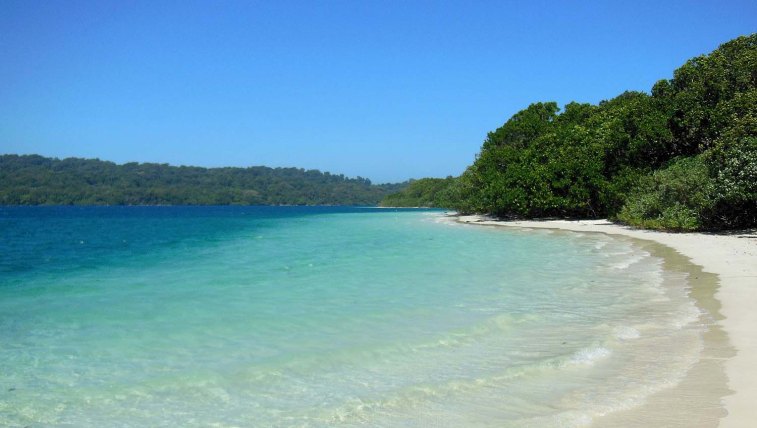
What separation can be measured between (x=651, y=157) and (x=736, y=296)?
29420 mm

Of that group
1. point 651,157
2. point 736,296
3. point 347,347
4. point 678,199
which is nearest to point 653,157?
point 651,157

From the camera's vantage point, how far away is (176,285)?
555 inches

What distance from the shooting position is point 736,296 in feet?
32.4

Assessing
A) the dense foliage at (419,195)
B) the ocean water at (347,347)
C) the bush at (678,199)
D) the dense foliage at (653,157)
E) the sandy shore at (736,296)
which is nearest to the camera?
the sandy shore at (736,296)

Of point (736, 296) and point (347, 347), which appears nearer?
point (347, 347)

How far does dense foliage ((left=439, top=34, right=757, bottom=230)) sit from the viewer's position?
24.6m

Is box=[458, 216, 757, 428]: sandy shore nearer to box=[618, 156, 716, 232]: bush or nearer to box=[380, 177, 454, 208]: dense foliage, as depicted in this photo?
box=[618, 156, 716, 232]: bush

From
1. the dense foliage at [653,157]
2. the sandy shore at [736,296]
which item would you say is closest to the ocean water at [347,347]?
the sandy shore at [736,296]

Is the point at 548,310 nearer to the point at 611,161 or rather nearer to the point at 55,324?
the point at 55,324

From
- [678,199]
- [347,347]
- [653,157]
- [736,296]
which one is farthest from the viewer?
[653,157]

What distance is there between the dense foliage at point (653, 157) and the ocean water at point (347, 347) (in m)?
12.9

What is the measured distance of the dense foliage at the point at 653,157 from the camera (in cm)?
2456

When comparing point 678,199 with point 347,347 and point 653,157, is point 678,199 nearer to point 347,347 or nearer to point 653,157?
point 653,157

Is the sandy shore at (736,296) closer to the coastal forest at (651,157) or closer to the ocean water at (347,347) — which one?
the ocean water at (347,347)
